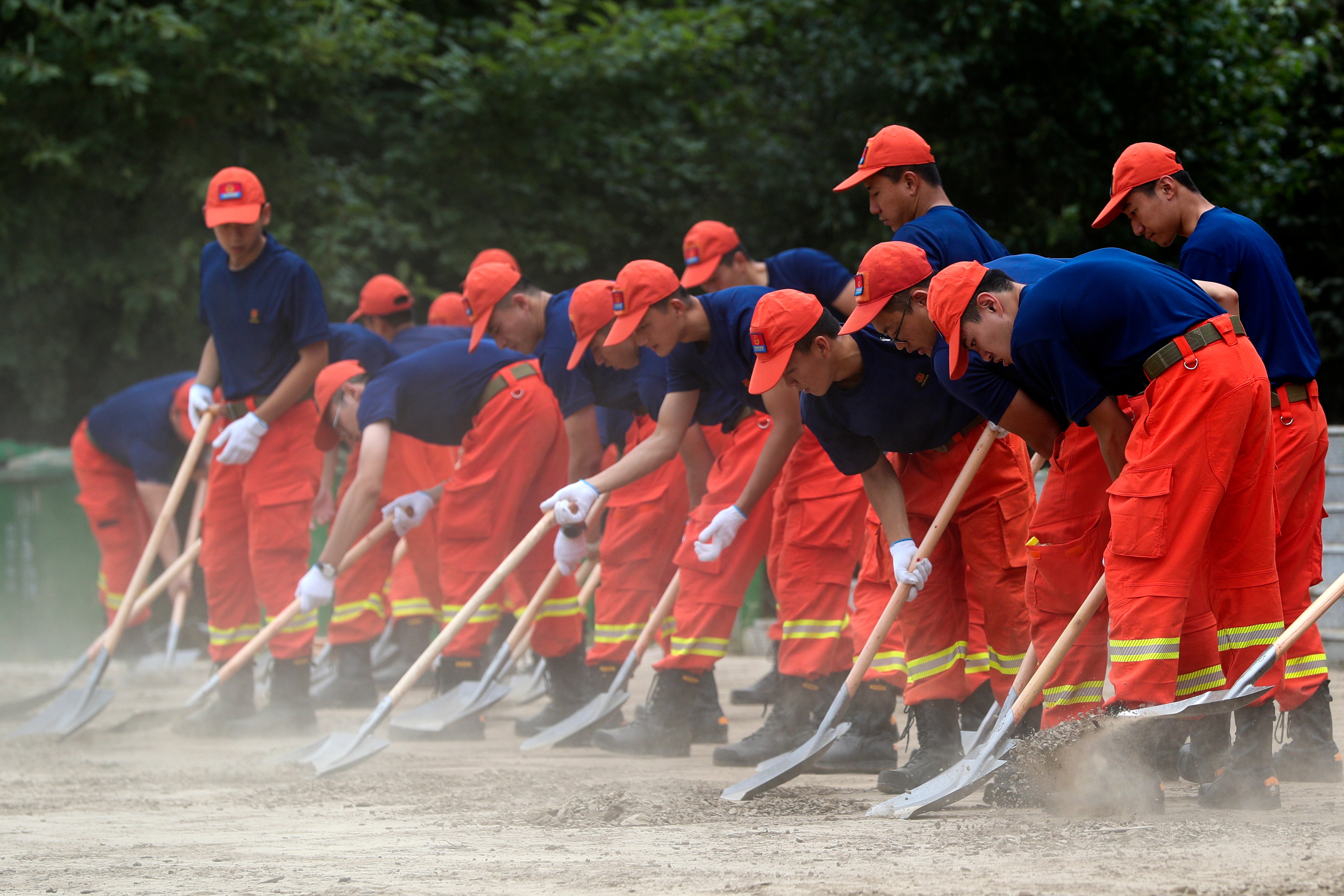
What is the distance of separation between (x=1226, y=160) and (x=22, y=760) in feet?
31.3

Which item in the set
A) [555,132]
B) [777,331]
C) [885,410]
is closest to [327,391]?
[777,331]

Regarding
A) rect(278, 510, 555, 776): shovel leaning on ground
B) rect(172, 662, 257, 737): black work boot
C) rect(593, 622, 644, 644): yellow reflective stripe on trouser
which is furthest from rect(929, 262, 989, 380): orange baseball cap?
rect(172, 662, 257, 737): black work boot

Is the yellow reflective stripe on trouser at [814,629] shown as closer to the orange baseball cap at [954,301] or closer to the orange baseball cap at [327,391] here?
the orange baseball cap at [954,301]

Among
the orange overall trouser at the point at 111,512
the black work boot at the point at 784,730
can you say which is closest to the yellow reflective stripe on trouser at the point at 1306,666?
the black work boot at the point at 784,730

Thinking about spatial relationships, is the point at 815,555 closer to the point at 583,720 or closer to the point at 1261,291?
the point at 583,720

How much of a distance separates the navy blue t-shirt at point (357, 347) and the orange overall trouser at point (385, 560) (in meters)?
0.40

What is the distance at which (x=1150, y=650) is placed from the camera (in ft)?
10.9

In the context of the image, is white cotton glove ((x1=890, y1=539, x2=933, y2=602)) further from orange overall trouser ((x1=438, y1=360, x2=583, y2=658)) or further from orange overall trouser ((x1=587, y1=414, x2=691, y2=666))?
orange overall trouser ((x1=438, y1=360, x2=583, y2=658))

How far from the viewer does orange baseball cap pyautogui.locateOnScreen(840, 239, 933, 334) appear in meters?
3.75

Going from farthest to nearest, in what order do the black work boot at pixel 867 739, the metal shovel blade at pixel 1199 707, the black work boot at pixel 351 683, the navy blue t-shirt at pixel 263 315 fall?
the black work boot at pixel 351 683 < the navy blue t-shirt at pixel 263 315 < the black work boot at pixel 867 739 < the metal shovel blade at pixel 1199 707

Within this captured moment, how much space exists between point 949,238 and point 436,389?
2617mm

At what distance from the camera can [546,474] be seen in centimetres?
614

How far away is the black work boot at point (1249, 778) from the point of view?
140 inches

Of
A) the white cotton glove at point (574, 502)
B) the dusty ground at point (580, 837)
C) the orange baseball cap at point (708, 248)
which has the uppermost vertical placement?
the orange baseball cap at point (708, 248)
